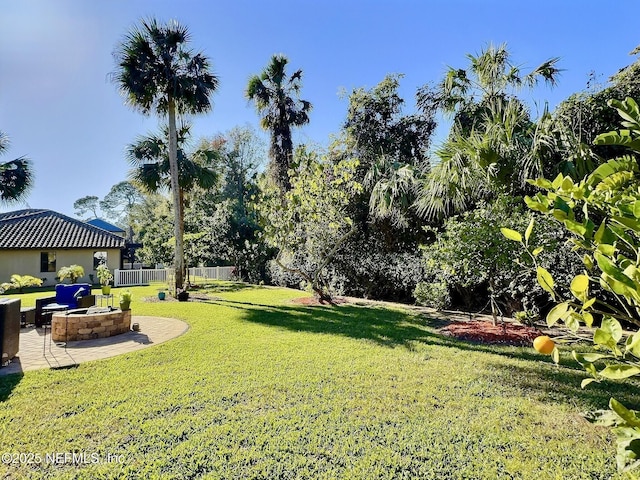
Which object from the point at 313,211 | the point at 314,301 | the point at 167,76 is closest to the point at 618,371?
the point at 313,211

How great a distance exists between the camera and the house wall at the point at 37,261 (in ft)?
64.1

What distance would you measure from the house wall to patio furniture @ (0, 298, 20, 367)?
1718 cm

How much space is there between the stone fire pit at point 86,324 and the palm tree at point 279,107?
34.5 ft

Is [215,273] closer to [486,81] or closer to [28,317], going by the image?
[28,317]

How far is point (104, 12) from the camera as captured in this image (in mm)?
8922

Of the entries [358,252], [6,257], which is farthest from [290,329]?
[6,257]

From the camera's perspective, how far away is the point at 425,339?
24.5 feet

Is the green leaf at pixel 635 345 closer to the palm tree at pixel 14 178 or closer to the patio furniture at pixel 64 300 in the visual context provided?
the patio furniture at pixel 64 300

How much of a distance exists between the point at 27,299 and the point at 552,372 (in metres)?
18.0

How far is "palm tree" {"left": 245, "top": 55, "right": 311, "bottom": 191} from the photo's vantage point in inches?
679

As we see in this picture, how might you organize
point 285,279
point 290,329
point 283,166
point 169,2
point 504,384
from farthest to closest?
point 285,279 → point 283,166 → point 169,2 → point 290,329 → point 504,384

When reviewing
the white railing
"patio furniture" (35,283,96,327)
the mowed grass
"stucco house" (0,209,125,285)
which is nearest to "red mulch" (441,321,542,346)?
the mowed grass

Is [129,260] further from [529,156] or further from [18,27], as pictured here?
[529,156]

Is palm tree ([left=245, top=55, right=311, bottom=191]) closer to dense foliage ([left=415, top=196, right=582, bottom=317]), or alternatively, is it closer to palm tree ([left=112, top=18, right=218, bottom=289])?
palm tree ([left=112, top=18, right=218, bottom=289])
